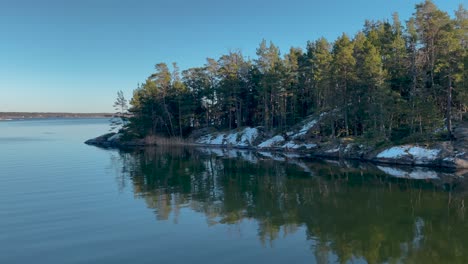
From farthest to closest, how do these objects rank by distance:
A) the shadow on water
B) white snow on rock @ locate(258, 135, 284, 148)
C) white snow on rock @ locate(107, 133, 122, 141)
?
white snow on rock @ locate(107, 133, 122, 141) < white snow on rock @ locate(258, 135, 284, 148) < the shadow on water

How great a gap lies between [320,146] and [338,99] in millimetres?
8208

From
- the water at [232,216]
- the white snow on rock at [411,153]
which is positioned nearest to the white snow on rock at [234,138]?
the white snow on rock at [411,153]

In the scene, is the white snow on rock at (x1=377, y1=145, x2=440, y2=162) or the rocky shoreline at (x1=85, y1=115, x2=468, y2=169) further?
the white snow on rock at (x1=377, y1=145, x2=440, y2=162)

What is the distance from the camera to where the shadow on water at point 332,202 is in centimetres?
1692

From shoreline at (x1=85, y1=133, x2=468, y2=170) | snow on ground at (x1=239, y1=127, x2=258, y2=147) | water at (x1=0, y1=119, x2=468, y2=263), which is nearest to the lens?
water at (x1=0, y1=119, x2=468, y2=263)

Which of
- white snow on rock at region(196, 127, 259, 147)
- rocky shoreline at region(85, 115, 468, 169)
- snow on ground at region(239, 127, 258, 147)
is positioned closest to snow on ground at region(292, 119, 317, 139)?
rocky shoreline at region(85, 115, 468, 169)

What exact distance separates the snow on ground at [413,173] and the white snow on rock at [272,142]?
2518cm

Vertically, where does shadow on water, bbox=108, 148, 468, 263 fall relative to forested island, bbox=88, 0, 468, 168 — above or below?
below

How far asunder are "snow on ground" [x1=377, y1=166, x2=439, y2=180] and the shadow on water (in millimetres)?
104

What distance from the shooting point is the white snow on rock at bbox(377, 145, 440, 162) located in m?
43.3

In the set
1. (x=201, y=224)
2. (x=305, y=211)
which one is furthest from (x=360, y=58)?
(x=201, y=224)

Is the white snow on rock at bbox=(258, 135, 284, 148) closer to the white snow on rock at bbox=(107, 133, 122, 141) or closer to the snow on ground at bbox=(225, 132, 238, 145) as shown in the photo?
the snow on ground at bbox=(225, 132, 238, 145)

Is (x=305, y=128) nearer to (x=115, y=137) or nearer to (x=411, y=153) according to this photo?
(x=411, y=153)

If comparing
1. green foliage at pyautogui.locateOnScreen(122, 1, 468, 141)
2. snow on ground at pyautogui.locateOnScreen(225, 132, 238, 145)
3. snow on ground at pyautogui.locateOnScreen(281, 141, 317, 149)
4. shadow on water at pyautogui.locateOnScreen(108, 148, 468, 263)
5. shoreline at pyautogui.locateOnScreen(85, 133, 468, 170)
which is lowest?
shadow on water at pyautogui.locateOnScreen(108, 148, 468, 263)
